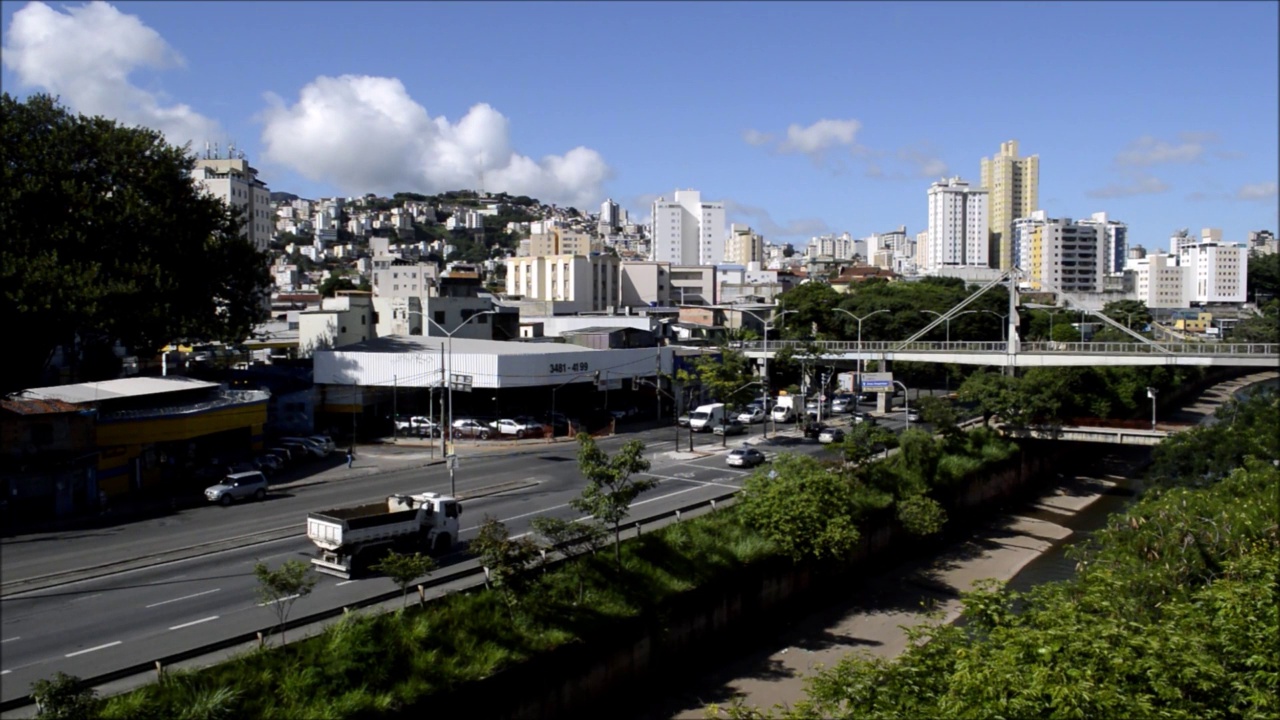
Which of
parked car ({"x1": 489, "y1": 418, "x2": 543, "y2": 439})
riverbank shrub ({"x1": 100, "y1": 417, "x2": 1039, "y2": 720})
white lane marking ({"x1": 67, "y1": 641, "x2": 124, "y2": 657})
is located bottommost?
riverbank shrub ({"x1": 100, "y1": 417, "x2": 1039, "y2": 720})

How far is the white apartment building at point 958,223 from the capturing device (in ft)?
576

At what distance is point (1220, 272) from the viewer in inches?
4646

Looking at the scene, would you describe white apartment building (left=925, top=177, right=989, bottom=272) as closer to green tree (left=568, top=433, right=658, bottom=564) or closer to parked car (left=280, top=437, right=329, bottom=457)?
parked car (left=280, top=437, right=329, bottom=457)

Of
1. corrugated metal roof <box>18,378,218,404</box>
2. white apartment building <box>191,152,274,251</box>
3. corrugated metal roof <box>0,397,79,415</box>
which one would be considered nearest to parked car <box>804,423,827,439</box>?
corrugated metal roof <box>18,378,218,404</box>

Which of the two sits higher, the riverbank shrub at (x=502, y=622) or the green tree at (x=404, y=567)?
the green tree at (x=404, y=567)

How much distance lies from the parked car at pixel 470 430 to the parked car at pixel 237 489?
12806 millimetres

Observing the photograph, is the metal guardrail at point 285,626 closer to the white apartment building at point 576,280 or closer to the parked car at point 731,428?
the parked car at point 731,428

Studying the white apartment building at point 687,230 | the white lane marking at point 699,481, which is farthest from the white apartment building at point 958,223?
the white lane marking at point 699,481

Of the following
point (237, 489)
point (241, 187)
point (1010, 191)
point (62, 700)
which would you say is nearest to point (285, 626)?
point (62, 700)

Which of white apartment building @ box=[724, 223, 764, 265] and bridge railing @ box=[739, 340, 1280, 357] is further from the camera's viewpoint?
white apartment building @ box=[724, 223, 764, 265]

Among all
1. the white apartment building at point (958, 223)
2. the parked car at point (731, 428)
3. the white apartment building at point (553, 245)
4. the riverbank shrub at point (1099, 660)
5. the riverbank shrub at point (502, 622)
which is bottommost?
the riverbank shrub at point (502, 622)

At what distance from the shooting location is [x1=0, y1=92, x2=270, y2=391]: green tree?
2944cm

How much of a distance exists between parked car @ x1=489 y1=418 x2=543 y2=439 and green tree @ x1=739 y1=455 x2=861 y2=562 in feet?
52.0

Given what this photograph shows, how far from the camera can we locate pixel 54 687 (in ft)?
39.4
